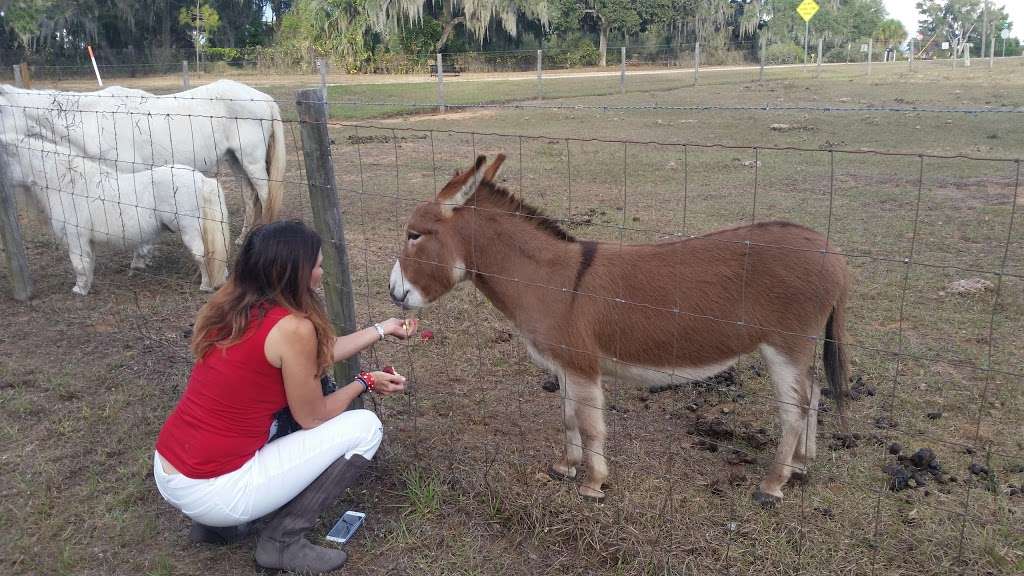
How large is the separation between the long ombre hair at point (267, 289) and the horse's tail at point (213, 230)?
376 centimetres

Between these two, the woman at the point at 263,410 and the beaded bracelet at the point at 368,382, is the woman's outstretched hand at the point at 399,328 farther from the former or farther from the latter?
the woman at the point at 263,410

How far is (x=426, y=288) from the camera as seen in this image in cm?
368

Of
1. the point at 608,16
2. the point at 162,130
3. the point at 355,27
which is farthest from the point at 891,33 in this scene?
the point at 162,130

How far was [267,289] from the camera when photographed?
2.83 meters

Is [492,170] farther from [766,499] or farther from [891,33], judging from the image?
[891,33]

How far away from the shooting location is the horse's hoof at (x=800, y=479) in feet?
11.6

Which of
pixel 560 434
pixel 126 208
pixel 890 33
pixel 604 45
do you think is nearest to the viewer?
pixel 560 434

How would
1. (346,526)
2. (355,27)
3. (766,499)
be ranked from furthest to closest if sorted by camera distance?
(355,27) < (766,499) < (346,526)

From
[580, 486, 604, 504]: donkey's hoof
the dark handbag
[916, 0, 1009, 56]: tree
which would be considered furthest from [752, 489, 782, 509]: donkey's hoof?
[916, 0, 1009, 56]: tree

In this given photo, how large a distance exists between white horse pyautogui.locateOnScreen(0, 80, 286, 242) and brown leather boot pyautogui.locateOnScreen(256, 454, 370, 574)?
522 cm

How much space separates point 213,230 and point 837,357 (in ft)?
17.5

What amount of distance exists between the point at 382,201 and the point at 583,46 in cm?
3525

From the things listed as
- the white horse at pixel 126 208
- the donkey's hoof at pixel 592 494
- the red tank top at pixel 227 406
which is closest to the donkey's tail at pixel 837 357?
the donkey's hoof at pixel 592 494

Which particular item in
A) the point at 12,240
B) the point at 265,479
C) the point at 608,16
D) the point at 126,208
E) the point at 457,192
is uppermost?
the point at 608,16
